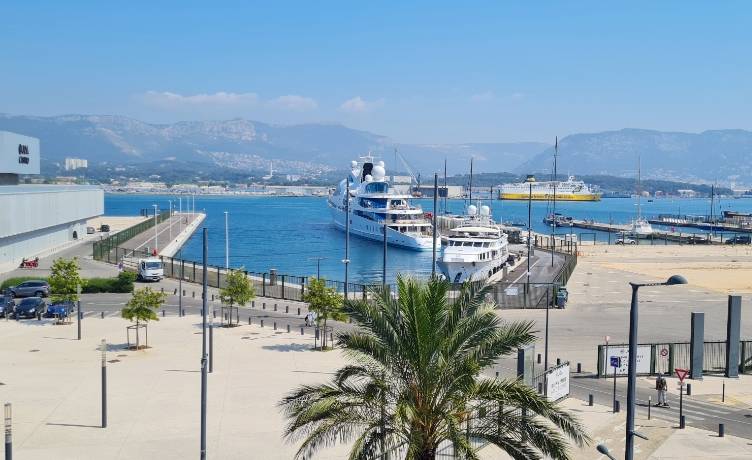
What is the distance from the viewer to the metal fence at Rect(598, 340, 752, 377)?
2489cm

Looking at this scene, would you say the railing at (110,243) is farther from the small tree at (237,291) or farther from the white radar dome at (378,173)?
the white radar dome at (378,173)

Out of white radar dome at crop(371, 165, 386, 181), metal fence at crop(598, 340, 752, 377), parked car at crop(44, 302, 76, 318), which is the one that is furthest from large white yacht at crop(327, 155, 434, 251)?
metal fence at crop(598, 340, 752, 377)

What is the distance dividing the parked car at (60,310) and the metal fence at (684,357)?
69.5 ft

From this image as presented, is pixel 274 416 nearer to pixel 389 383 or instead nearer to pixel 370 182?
pixel 389 383

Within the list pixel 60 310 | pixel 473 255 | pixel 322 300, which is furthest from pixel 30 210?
pixel 322 300

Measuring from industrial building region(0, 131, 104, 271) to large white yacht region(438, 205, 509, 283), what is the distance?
96.6 ft

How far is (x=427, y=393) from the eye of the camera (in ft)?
38.4

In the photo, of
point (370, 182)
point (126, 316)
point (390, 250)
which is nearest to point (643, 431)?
point (126, 316)

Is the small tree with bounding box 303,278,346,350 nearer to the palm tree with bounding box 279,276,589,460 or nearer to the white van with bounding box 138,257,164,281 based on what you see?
the palm tree with bounding box 279,276,589,460

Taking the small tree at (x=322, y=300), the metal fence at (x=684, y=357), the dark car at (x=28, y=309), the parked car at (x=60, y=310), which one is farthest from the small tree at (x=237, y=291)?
the metal fence at (x=684, y=357)

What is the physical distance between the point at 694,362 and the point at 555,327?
379 inches

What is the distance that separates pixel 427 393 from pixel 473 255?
143ft

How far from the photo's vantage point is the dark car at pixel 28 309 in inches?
1291

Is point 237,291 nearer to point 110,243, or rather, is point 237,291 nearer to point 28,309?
point 28,309
